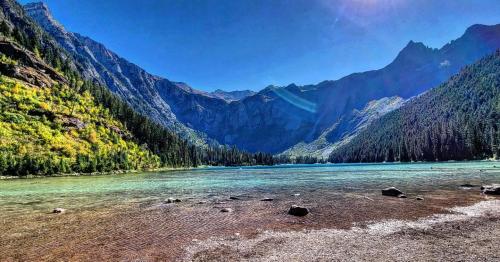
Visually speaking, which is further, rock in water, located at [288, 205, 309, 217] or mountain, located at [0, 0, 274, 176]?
mountain, located at [0, 0, 274, 176]

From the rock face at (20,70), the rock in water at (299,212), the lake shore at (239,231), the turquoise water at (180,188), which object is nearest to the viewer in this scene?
the lake shore at (239,231)

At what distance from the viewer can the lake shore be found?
20.0 metres

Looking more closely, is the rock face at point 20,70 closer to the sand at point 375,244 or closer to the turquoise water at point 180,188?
the turquoise water at point 180,188

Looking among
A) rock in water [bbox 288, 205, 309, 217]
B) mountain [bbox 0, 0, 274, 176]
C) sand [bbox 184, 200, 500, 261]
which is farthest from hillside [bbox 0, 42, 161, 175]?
sand [bbox 184, 200, 500, 261]

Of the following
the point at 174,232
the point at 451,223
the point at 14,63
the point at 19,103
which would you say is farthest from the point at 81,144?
the point at 451,223

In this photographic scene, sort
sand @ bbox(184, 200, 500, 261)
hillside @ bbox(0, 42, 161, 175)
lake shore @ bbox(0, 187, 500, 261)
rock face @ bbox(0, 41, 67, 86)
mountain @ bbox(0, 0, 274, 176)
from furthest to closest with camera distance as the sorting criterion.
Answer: rock face @ bbox(0, 41, 67, 86) < mountain @ bbox(0, 0, 274, 176) < hillside @ bbox(0, 42, 161, 175) < lake shore @ bbox(0, 187, 500, 261) < sand @ bbox(184, 200, 500, 261)

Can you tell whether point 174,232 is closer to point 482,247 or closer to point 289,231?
point 289,231

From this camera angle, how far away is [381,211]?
108 ft

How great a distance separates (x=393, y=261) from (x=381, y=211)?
16.5 metres

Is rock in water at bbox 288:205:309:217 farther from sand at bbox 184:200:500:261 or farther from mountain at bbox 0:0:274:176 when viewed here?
mountain at bbox 0:0:274:176

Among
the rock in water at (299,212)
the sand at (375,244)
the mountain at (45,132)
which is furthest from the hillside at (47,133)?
the sand at (375,244)

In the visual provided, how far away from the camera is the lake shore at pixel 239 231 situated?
2002 centimetres

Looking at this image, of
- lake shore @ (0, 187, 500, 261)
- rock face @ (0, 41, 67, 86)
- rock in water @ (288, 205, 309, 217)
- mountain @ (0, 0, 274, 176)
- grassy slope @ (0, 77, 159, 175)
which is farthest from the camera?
rock face @ (0, 41, 67, 86)

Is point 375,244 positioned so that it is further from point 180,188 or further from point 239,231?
point 180,188
